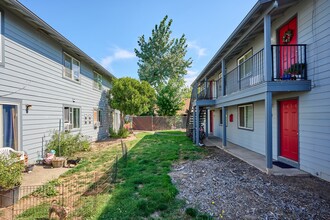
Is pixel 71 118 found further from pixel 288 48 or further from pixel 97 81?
pixel 288 48

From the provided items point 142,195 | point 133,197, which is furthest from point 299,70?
point 133,197

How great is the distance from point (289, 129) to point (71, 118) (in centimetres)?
985

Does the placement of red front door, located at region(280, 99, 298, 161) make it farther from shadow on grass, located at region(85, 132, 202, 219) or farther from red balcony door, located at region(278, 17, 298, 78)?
shadow on grass, located at region(85, 132, 202, 219)

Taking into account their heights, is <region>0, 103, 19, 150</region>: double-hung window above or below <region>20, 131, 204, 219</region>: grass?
above

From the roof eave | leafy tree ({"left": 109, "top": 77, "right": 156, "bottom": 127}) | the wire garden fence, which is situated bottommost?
the wire garden fence

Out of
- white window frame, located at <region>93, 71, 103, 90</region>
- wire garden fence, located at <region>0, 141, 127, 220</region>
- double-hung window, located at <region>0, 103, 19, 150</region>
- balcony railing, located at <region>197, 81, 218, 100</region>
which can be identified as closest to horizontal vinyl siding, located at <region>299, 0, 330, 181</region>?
wire garden fence, located at <region>0, 141, 127, 220</region>

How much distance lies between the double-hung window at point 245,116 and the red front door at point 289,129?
2622 millimetres

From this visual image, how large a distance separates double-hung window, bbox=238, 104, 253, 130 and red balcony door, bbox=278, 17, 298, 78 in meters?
3.51

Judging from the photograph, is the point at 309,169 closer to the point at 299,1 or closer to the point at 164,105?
the point at 299,1

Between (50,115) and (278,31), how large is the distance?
970cm

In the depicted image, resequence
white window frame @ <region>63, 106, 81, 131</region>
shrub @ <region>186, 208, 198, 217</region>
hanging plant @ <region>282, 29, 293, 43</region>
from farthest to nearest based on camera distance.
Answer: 1. white window frame @ <region>63, 106, 81, 131</region>
2. hanging plant @ <region>282, 29, 293, 43</region>
3. shrub @ <region>186, 208, 198, 217</region>

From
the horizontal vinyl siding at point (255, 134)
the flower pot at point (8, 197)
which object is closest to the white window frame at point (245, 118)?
the horizontal vinyl siding at point (255, 134)

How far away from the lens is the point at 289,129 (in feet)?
22.2

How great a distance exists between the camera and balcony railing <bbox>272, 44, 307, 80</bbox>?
5.91 metres
